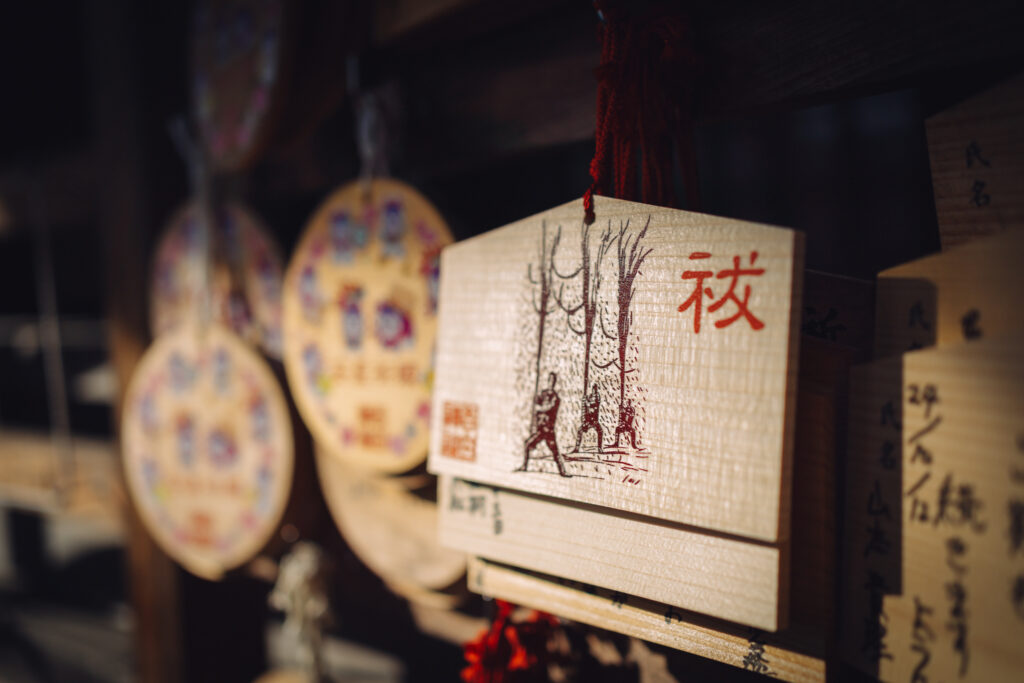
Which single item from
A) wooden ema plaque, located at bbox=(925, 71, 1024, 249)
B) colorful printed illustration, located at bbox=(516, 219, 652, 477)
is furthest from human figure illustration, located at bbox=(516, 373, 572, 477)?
wooden ema plaque, located at bbox=(925, 71, 1024, 249)

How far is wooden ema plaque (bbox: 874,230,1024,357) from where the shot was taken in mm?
550

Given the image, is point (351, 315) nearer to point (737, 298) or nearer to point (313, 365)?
point (313, 365)

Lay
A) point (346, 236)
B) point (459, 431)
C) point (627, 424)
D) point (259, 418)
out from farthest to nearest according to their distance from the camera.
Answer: point (259, 418) → point (346, 236) → point (459, 431) → point (627, 424)

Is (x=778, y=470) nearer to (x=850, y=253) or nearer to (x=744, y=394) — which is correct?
(x=744, y=394)

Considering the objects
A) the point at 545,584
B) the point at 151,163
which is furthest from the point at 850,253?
the point at 151,163

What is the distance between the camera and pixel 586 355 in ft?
2.31

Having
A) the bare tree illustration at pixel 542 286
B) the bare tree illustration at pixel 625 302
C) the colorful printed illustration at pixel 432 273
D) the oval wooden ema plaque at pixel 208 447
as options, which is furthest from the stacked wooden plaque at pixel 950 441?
the oval wooden ema plaque at pixel 208 447

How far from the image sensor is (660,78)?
2.53 feet

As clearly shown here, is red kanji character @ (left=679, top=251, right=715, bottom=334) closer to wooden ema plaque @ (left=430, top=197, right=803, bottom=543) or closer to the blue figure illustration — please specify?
wooden ema plaque @ (left=430, top=197, right=803, bottom=543)

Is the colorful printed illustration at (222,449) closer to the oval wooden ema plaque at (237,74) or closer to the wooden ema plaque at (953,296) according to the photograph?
the oval wooden ema plaque at (237,74)

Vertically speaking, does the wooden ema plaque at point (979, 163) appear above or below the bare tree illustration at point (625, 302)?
above

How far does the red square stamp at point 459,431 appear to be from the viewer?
2.60 ft

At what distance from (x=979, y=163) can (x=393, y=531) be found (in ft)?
3.52

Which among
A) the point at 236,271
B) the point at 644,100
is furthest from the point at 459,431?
the point at 236,271
